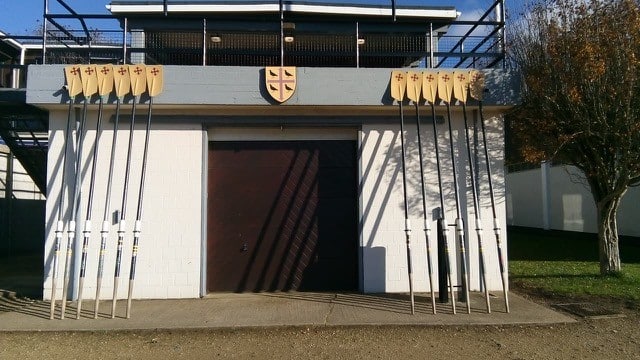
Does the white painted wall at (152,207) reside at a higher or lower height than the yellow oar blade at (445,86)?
lower

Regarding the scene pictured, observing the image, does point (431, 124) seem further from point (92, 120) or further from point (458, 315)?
point (92, 120)

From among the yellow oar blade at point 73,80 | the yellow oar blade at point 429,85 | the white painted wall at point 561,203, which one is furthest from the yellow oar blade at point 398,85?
the white painted wall at point 561,203

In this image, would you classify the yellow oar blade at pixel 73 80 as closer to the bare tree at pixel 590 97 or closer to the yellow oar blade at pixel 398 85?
the yellow oar blade at pixel 398 85

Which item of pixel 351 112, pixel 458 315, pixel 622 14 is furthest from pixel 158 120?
pixel 622 14

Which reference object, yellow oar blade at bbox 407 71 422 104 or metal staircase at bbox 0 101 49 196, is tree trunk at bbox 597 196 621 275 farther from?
metal staircase at bbox 0 101 49 196

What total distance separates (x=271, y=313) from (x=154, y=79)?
4241 mm

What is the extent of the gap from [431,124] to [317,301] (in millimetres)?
3783

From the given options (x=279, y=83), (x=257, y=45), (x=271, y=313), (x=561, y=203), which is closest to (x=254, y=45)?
(x=257, y=45)

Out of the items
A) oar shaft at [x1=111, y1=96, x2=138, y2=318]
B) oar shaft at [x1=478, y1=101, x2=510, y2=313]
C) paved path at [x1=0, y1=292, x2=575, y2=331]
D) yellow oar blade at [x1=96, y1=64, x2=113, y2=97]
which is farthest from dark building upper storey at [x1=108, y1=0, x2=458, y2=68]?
paved path at [x1=0, y1=292, x2=575, y2=331]

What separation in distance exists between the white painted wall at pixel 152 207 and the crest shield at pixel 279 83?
5.39 feet

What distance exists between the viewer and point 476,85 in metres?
8.89

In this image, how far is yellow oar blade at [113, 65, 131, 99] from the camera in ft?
28.1

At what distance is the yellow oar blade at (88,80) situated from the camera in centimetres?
854

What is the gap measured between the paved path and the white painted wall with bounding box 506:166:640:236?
9.51 m
